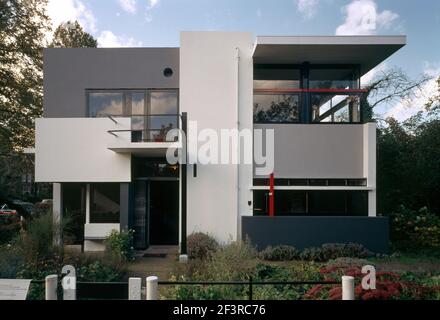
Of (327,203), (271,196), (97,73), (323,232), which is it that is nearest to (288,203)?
(271,196)

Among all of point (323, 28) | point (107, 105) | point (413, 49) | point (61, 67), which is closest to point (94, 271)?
point (107, 105)

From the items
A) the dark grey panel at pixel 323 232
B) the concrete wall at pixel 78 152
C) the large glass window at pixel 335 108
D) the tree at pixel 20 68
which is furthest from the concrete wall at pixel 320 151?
the tree at pixel 20 68

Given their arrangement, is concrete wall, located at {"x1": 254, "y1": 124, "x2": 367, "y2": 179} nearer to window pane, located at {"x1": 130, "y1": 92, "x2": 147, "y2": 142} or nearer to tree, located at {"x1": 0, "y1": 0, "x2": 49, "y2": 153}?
window pane, located at {"x1": 130, "y1": 92, "x2": 147, "y2": 142}

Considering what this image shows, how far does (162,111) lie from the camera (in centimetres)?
1207

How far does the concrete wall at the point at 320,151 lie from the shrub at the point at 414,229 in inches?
95.8

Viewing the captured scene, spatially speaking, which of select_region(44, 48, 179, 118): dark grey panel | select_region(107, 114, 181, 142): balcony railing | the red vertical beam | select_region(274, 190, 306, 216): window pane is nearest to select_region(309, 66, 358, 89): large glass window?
the red vertical beam

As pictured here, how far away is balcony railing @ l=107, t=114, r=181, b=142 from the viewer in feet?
38.3

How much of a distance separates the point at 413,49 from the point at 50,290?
11.8 meters

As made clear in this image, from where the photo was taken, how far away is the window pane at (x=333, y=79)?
11.9 meters

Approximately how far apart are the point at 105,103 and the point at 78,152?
1.92 m

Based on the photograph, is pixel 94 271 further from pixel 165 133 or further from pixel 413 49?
pixel 413 49

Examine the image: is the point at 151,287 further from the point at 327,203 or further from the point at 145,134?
the point at 327,203

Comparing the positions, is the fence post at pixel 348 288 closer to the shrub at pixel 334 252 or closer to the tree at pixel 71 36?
the shrub at pixel 334 252

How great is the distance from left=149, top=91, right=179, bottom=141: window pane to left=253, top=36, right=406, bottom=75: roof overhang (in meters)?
3.10
